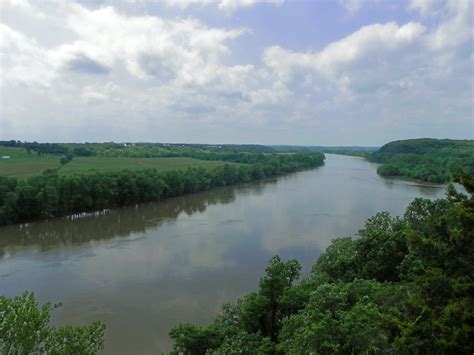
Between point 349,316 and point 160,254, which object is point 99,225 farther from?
point 349,316

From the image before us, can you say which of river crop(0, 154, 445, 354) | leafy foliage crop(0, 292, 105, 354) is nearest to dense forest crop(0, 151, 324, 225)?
river crop(0, 154, 445, 354)

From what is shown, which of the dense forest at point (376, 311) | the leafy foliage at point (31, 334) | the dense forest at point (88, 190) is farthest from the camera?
the dense forest at point (88, 190)

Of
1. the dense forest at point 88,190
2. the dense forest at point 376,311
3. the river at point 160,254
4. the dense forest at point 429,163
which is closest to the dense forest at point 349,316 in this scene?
the dense forest at point 376,311

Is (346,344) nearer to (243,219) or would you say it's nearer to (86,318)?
(86,318)

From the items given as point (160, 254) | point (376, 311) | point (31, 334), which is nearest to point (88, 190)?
point (160, 254)

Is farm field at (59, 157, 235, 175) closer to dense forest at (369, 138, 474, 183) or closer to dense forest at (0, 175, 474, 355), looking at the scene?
dense forest at (369, 138, 474, 183)

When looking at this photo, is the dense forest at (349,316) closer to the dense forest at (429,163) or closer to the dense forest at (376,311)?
the dense forest at (376,311)
